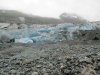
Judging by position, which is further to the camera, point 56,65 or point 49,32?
point 49,32

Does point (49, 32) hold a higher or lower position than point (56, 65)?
higher

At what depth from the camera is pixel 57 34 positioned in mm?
18625

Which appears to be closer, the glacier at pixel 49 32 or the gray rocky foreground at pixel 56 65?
the gray rocky foreground at pixel 56 65

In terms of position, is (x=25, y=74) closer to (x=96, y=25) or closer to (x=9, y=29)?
(x=9, y=29)

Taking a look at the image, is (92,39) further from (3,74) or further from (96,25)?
(3,74)

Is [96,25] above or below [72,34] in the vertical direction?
above

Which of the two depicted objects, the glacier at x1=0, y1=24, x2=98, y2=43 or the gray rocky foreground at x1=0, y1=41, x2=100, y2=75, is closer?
the gray rocky foreground at x1=0, y1=41, x2=100, y2=75

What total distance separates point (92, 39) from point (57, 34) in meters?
8.24

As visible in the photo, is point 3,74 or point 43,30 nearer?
point 3,74

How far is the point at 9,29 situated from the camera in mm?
16922

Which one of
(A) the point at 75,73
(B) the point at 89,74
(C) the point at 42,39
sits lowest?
(C) the point at 42,39

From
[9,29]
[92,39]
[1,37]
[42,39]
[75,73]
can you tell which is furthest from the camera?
[42,39]

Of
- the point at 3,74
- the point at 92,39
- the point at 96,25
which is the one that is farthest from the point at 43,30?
the point at 3,74

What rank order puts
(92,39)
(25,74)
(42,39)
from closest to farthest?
(25,74) → (92,39) → (42,39)
